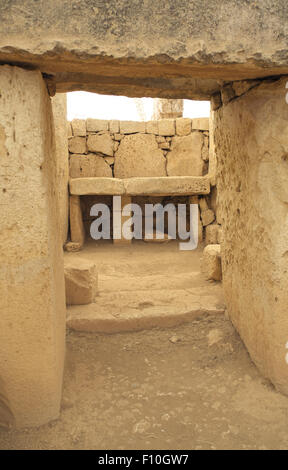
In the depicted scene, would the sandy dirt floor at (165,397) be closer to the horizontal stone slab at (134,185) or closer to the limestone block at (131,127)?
the horizontal stone slab at (134,185)

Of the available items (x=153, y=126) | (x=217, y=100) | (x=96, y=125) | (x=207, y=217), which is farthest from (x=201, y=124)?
(x=217, y=100)

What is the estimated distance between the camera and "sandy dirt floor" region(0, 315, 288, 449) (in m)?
1.74

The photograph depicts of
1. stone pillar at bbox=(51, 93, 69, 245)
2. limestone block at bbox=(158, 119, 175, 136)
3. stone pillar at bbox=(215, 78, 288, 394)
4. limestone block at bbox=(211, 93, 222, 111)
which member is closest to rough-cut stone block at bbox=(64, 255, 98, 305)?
stone pillar at bbox=(215, 78, 288, 394)

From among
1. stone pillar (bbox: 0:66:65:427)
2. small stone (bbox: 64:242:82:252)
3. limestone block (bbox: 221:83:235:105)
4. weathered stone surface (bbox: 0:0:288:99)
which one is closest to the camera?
weathered stone surface (bbox: 0:0:288:99)

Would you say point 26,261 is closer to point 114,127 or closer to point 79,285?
point 79,285

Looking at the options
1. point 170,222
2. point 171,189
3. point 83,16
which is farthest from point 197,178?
Result: point 83,16

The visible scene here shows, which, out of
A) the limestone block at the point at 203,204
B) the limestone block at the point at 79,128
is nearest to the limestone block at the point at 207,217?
the limestone block at the point at 203,204

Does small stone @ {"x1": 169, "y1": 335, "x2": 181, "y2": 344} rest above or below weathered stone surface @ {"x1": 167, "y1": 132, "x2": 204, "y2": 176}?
below

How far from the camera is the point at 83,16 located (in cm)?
149

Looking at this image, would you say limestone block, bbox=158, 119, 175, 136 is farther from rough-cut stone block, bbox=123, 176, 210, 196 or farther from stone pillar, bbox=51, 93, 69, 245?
stone pillar, bbox=51, 93, 69, 245

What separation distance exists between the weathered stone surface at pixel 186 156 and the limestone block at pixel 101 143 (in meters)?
1.13

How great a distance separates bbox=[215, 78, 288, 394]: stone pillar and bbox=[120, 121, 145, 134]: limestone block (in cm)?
424

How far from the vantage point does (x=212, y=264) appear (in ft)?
11.4
